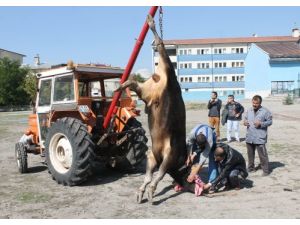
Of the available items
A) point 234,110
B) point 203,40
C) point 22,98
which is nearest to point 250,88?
point 203,40

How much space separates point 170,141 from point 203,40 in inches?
3018

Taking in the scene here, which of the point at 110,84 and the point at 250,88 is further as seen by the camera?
the point at 250,88

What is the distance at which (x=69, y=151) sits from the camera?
27.3 feet

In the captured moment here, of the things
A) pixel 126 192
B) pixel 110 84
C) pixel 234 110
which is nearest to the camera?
pixel 126 192

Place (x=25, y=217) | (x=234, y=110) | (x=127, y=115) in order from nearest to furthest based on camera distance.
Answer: (x=25, y=217) < (x=127, y=115) < (x=234, y=110)

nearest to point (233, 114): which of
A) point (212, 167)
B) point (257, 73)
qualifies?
point (212, 167)

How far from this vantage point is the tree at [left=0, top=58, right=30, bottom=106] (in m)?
62.8

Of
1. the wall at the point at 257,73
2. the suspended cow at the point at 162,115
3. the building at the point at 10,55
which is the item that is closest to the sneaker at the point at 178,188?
the suspended cow at the point at 162,115

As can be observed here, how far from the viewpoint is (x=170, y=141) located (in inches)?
282

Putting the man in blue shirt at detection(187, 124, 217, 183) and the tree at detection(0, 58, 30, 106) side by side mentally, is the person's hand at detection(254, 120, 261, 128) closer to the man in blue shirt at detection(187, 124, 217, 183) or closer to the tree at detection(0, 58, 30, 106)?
the man in blue shirt at detection(187, 124, 217, 183)

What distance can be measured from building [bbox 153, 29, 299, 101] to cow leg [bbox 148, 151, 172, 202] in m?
69.6

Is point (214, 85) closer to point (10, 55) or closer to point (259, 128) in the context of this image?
point (10, 55)

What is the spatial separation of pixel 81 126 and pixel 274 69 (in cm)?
5465

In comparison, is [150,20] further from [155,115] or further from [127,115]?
[127,115]
